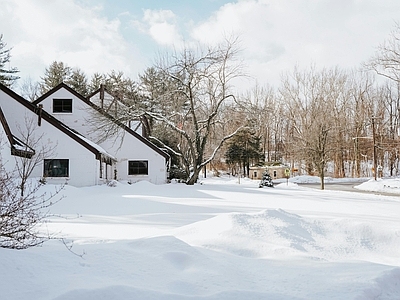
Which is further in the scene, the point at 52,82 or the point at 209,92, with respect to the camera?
the point at 52,82

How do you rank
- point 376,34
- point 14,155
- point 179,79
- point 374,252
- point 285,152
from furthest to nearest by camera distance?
point 285,152
point 376,34
point 179,79
point 14,155
point 374,252

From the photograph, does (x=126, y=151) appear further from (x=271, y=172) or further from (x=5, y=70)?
(x=271, y=172)

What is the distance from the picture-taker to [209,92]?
2295 centimetres

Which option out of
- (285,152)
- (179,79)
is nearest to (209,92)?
(179,79)

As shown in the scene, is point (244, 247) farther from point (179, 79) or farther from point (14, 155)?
point (179, 79)

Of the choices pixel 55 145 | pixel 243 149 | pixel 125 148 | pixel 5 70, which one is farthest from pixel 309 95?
pixel 5 70

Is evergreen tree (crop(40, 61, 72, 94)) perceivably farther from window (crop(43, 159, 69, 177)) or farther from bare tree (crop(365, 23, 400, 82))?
bare tree (crop(365, 23, 400, 82))

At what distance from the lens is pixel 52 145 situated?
18219mm

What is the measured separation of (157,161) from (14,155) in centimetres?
937

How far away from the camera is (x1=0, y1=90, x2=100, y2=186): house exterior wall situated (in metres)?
18.0

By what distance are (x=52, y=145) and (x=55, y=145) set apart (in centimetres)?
15

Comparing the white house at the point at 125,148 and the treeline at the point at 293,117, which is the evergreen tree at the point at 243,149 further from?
the white house at the point at 125,148

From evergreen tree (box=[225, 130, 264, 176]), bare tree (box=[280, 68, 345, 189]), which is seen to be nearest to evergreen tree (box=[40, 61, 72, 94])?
evergreen tree (box=[225, 130, 264, 176])

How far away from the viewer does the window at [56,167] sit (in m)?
18.5
